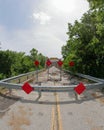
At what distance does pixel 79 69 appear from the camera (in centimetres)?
3281

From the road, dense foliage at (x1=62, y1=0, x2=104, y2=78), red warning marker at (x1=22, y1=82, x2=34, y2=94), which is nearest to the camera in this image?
the road

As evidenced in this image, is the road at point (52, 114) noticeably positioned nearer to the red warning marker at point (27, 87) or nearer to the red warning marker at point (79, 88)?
the red warning marker at point (27, 87)

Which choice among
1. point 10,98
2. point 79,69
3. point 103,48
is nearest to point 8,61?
point 79,69

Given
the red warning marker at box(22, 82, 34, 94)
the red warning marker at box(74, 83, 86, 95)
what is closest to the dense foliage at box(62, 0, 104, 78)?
the red warning marker at box(74, 83, 86, 95)

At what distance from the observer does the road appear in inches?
284

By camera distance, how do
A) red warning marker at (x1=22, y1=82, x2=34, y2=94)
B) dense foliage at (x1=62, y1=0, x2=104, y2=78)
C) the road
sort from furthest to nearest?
dense foliage at (x1=62, y1=0, x2=104, y2=78)
red warning marker at (x1=22, y1=82, x2=34, y2=94)
the road

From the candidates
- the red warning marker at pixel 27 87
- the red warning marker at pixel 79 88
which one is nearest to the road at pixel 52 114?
the red warning marker at pixel 27 87

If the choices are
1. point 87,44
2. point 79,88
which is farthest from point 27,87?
point 87,44

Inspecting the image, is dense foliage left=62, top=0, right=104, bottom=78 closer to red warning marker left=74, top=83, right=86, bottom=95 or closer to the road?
red warning marker left=74, top=83, right=86, bottom=95

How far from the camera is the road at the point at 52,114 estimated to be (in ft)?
23.7

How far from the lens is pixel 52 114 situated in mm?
8688

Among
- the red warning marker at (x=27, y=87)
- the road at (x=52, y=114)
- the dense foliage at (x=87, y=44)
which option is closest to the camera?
the road at (x=52, y=114)

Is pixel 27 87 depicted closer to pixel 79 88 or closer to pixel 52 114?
pixel 79 88

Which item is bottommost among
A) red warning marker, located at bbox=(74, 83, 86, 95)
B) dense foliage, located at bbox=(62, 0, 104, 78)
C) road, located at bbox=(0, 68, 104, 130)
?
road, located at bbox=(0, 68, 104, 130)
